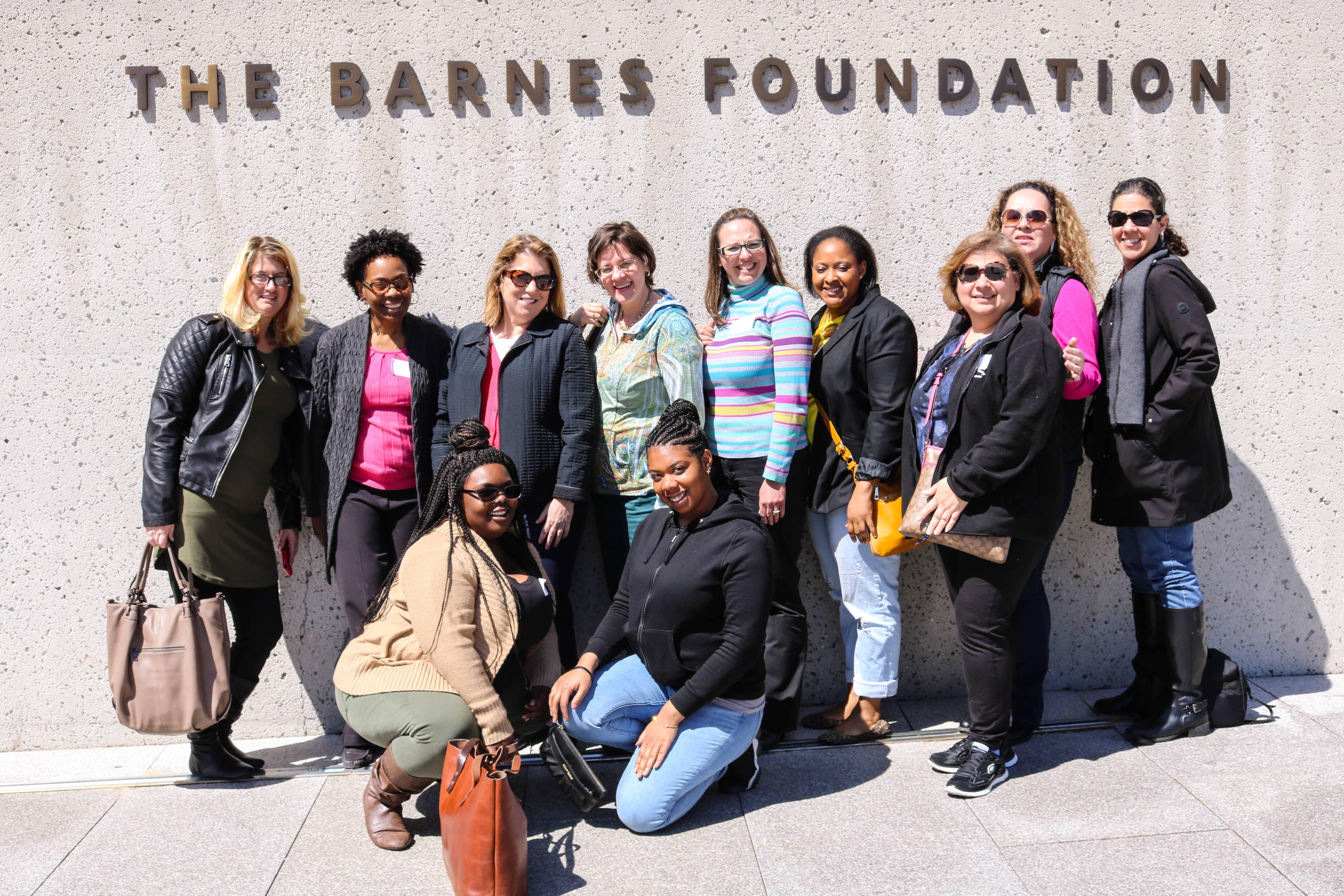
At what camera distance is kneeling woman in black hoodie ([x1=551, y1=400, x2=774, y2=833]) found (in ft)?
10.6

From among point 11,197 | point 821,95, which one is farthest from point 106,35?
point 821,95

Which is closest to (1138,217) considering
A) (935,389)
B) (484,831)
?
(935,389)

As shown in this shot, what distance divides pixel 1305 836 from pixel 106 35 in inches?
194

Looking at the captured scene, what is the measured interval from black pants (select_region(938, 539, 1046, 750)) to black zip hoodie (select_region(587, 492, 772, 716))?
2.28 ft

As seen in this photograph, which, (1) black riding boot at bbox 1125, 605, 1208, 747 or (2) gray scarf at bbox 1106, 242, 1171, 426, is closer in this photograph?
(2) gray scarf at bbox 1106, 242, 1171, 426

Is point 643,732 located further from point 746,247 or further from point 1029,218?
point 1029,218

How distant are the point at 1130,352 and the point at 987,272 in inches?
28.5

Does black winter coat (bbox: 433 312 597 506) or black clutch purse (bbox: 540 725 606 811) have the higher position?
black winter coat (bbox: 433 312 597 506)

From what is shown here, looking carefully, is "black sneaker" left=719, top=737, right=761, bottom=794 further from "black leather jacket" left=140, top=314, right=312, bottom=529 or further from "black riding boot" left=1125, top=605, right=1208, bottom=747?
"black leather jacket" left=140, top=314, right=312, bottom=529

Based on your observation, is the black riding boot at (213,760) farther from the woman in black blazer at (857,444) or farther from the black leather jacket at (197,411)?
the woman in black blazer at (857,444)

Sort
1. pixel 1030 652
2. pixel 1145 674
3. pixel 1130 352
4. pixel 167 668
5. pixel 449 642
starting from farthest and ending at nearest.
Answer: pixel 1145 674 < pixel 1030 652 < pixel 1130 352 < pixel 167 668 < pixel 449 642

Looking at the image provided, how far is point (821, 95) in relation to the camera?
13.6ft

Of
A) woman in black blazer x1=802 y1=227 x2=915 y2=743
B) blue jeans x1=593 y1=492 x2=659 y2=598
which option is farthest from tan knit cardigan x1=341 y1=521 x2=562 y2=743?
woman in black blazer x1=802 y1=227 x2=915 y2=743

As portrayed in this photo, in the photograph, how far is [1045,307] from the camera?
372 cm
